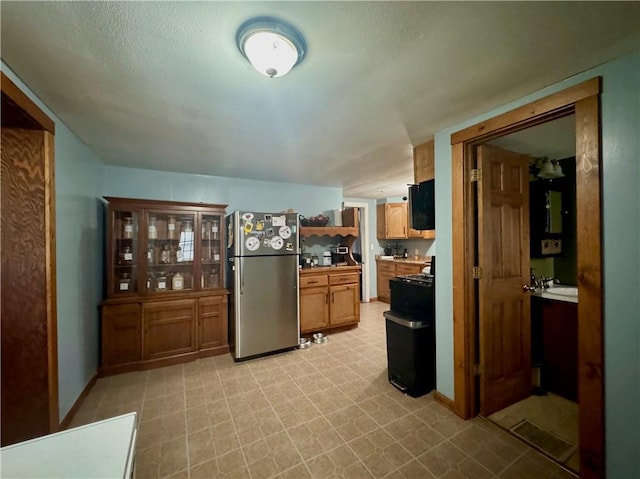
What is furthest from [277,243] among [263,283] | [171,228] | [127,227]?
[127,227]

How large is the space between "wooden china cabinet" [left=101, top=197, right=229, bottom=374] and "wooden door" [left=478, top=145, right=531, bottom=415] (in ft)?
8.96

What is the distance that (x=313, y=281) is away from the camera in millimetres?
3686

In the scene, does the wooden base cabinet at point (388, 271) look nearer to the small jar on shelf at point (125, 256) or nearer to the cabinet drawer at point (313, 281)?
the cabinet drawer at point (313, 281)

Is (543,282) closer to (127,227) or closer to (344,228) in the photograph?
(344,228)

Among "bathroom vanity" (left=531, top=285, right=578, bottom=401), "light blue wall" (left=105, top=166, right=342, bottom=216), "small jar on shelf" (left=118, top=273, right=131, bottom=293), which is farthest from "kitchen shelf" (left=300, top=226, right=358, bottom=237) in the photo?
"bathroom vanity" (left=531, top=285, right=578, bottom=401)

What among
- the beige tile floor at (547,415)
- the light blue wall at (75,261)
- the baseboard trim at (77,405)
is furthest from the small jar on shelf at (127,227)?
the beige tile floor at (547,415)

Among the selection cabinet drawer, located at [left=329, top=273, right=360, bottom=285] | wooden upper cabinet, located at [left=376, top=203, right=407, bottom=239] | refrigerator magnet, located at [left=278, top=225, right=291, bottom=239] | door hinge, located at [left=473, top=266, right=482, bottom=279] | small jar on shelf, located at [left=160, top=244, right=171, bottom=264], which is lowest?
cabinet drawer, located at [left=329, top=273, right=360, bottom=285]

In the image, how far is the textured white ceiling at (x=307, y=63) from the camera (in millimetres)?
1000

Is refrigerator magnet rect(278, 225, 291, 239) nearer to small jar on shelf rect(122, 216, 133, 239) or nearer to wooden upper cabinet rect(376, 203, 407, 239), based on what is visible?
small jar on shelf rect(122, 216, 133, 239)

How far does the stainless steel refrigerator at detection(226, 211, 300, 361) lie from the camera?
117 inches

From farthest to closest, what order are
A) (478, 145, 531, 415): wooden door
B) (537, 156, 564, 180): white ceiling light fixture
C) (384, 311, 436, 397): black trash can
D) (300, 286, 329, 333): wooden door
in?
(300, 286, 329, 333): wooden door < (537, 156, 564, 180): white ceiling light fixture < (384, 311, 436, 397): black trash can < (478, 145, 531, 415): wooden door

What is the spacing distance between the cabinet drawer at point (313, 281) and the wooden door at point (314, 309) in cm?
6

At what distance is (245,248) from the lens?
118 inches

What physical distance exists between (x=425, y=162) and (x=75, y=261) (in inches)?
123
